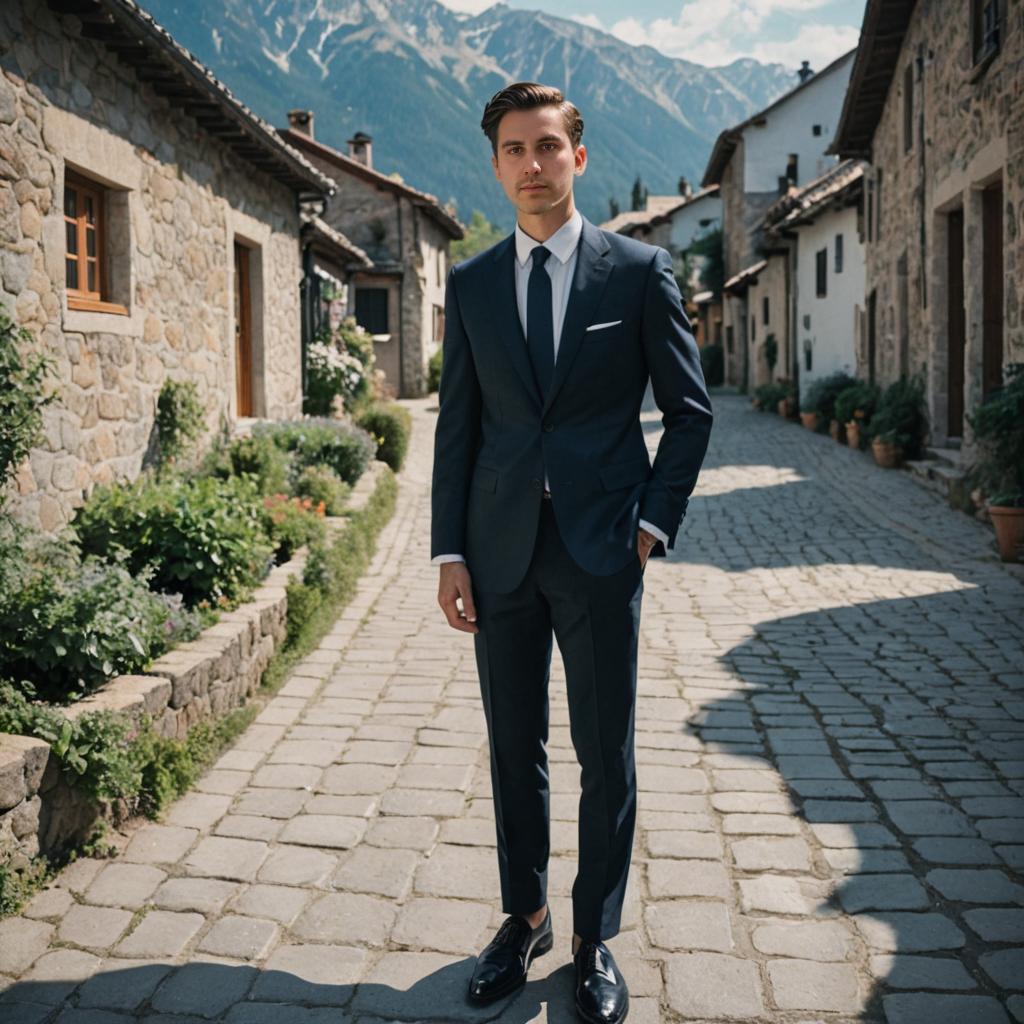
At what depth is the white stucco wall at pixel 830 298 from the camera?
64.4 feet

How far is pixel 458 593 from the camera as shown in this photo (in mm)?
2943

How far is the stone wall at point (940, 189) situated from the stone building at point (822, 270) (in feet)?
4.94

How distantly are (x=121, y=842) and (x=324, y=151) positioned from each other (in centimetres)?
2471

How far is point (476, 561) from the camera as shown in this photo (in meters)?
2.93

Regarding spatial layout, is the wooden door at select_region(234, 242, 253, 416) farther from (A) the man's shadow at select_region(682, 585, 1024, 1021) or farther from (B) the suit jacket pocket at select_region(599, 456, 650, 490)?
(B) the suit jacket pocket at select_region(599, 456, 650, 490)

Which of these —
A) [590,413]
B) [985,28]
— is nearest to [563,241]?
[590,413]

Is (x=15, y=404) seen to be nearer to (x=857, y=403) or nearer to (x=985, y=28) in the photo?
(x=985, y=28)

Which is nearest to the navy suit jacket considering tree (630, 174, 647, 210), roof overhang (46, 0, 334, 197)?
roof overhang (46, 0, 334, 197)

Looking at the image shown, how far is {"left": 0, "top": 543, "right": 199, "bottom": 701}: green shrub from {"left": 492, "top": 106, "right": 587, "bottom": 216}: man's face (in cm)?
243

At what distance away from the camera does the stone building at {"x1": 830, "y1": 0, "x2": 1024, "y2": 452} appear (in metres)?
10.3

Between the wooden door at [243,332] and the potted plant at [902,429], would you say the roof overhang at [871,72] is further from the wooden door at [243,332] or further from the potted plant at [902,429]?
the wooden door at [243,332]

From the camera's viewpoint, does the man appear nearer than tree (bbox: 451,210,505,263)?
Yes

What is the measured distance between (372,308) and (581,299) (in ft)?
86.3

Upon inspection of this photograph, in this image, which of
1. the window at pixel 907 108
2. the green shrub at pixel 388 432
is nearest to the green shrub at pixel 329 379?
the green shrub at pixel 388 432
